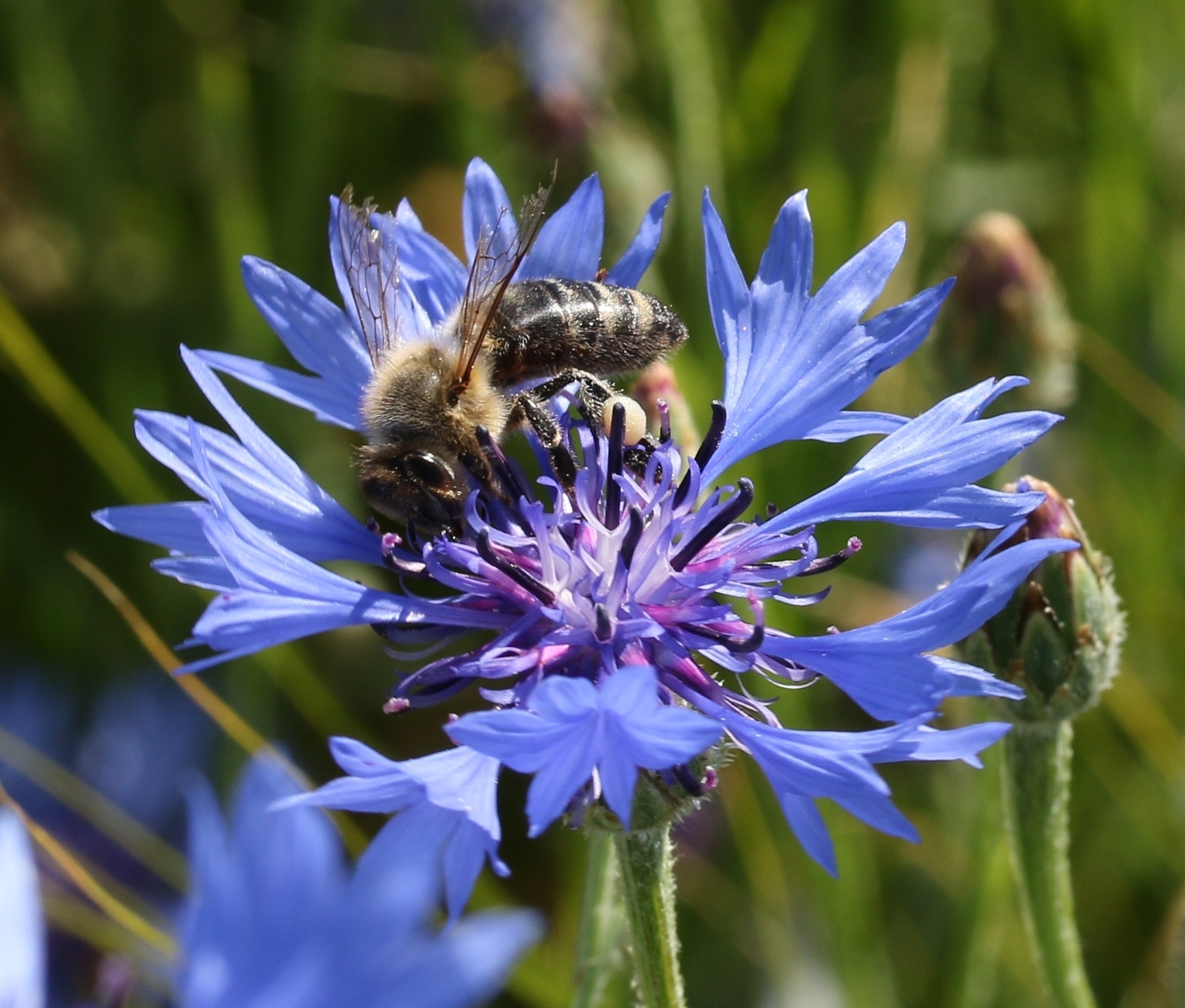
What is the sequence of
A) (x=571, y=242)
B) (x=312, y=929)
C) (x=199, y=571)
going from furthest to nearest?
(x=571, y=242) → (x=199, y=571) → (x=312, y=929)

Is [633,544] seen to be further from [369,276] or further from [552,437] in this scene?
[369,276]

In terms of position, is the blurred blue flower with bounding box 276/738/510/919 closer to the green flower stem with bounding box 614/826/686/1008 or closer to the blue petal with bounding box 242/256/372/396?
the green flower stem with bounding box 614/826/686/1008

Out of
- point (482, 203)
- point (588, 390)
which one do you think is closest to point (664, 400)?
point (588, 390)

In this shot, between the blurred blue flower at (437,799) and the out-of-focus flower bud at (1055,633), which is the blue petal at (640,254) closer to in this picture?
the out-of-focus flower bud at (1055,633)

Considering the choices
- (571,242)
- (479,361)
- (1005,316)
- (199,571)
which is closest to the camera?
(199,571)

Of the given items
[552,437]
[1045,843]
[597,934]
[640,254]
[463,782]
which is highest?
[640,254]

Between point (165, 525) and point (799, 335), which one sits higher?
point (799, 335)

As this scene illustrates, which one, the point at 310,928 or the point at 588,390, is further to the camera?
the point at 588,390

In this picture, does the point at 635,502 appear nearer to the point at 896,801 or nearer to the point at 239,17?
the point at 896,801
